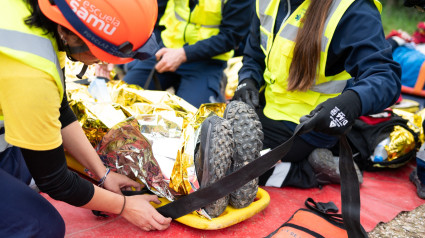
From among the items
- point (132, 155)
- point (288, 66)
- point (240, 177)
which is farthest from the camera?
point (288, 66)

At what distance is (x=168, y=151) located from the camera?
64.3 inches

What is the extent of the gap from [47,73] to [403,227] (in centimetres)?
186

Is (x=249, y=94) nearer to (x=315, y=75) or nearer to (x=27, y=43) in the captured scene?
(x=315, y=75)

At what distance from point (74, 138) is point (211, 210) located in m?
0.72

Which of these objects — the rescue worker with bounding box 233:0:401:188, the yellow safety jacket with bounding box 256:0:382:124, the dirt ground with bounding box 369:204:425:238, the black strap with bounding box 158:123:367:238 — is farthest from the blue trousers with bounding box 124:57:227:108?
the dirt ground with bounding box 369:204:425:238

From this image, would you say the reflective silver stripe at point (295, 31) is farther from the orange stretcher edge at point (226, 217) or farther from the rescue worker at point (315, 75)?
the orange stretcher edge at point (226, 217)

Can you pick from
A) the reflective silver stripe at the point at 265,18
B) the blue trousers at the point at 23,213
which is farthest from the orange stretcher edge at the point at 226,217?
the reflective silver stripe at the point at 265,18

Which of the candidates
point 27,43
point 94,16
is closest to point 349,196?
point 94,16

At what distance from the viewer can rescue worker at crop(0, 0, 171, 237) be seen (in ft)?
3.47

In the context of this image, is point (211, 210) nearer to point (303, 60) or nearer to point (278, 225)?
point (278, 225)

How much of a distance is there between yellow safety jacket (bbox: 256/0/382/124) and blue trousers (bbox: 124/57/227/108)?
62cm

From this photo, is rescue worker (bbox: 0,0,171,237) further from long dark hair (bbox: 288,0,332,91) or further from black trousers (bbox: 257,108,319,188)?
black trousers (bbox: 257,108,319,188)

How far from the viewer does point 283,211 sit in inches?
74.1

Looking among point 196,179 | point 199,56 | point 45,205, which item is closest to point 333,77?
point 196,179
